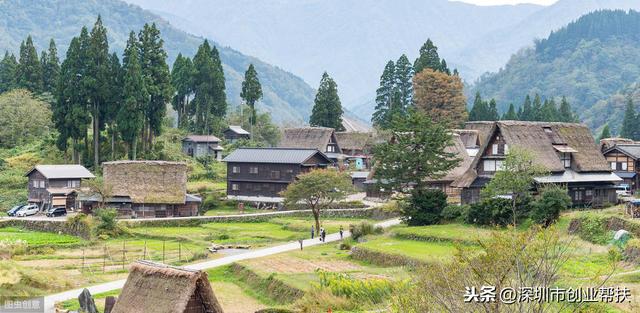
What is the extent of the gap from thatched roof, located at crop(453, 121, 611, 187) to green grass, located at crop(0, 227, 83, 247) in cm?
2209

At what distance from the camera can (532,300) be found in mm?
15703

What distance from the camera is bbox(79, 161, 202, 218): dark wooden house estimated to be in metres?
54.3

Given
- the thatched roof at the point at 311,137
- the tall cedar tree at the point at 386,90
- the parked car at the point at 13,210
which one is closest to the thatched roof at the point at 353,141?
the tall cedar tree at the point at 386,90

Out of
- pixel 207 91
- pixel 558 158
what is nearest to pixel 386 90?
pixel 207 91

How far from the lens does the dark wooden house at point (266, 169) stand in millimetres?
58656

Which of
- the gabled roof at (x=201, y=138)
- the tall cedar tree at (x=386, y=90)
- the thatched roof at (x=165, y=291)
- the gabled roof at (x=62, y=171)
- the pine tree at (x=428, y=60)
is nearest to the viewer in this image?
the thatched roof at (x=165, y=291)

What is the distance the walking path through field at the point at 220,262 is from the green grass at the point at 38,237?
1147 centimetres

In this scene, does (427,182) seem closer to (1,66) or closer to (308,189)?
(308,189)

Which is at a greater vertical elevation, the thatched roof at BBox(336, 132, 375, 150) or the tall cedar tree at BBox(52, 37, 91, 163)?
the tall cedar tree at BBox(52, 37, 91, 163)

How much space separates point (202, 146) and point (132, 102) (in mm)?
14539

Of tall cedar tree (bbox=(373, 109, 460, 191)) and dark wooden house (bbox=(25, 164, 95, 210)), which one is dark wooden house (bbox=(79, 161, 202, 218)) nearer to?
dark wooden house (bbox=(25, 164, 95, 210))

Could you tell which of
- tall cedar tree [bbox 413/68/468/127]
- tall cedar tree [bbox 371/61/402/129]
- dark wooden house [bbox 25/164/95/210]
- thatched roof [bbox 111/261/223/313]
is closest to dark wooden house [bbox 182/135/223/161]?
dark wooden house [bbox 25/164/95/210]

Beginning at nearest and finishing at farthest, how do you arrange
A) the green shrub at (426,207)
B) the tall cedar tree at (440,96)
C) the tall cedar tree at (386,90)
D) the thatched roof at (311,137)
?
1. the green shrub at (426,207)
2. the thatched roof at (311,137)
3. the tall cedar tree at (440,96)
4. the tall cedar tree at (386,90)

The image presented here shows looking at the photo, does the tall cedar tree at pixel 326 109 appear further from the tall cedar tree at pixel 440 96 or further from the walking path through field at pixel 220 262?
the walking path through field at pixel 220 262
